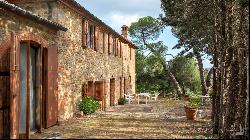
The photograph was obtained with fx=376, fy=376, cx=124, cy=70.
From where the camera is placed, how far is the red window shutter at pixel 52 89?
13.6m

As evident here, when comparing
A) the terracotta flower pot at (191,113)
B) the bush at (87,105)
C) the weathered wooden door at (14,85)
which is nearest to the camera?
the weathered wooden door at (14,85)

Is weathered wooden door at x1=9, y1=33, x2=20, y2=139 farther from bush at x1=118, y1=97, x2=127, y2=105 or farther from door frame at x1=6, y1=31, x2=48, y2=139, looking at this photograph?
bush at x1=118, y1=97, x2=127, y2=105

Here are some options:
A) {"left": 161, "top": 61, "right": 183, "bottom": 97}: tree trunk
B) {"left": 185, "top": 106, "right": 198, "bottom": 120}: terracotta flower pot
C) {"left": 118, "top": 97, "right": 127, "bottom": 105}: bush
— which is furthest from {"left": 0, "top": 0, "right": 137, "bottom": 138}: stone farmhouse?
{"left": 161, "top": 61, "right": 183, "bottom": 97}: tree trunk

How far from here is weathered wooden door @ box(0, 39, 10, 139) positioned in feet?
36.0

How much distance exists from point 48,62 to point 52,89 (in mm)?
1086

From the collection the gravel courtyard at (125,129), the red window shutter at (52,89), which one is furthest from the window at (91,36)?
the red window shutter at (52,89)

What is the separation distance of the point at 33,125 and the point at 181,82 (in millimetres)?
29410

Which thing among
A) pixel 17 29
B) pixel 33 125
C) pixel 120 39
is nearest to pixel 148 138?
pixel 33 125

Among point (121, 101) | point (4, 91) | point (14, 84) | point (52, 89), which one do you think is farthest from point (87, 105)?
point (121, 101)

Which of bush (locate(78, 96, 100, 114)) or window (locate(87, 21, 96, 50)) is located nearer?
bush (locate(78, 96, 100, 114))

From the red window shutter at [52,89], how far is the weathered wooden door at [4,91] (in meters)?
2.36

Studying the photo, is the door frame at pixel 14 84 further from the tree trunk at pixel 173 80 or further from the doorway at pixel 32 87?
the tree trunk at pixel 173 80

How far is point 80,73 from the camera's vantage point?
18312mm

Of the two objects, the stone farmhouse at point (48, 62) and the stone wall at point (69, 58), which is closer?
the stone farmhouse at point (48, 62)
